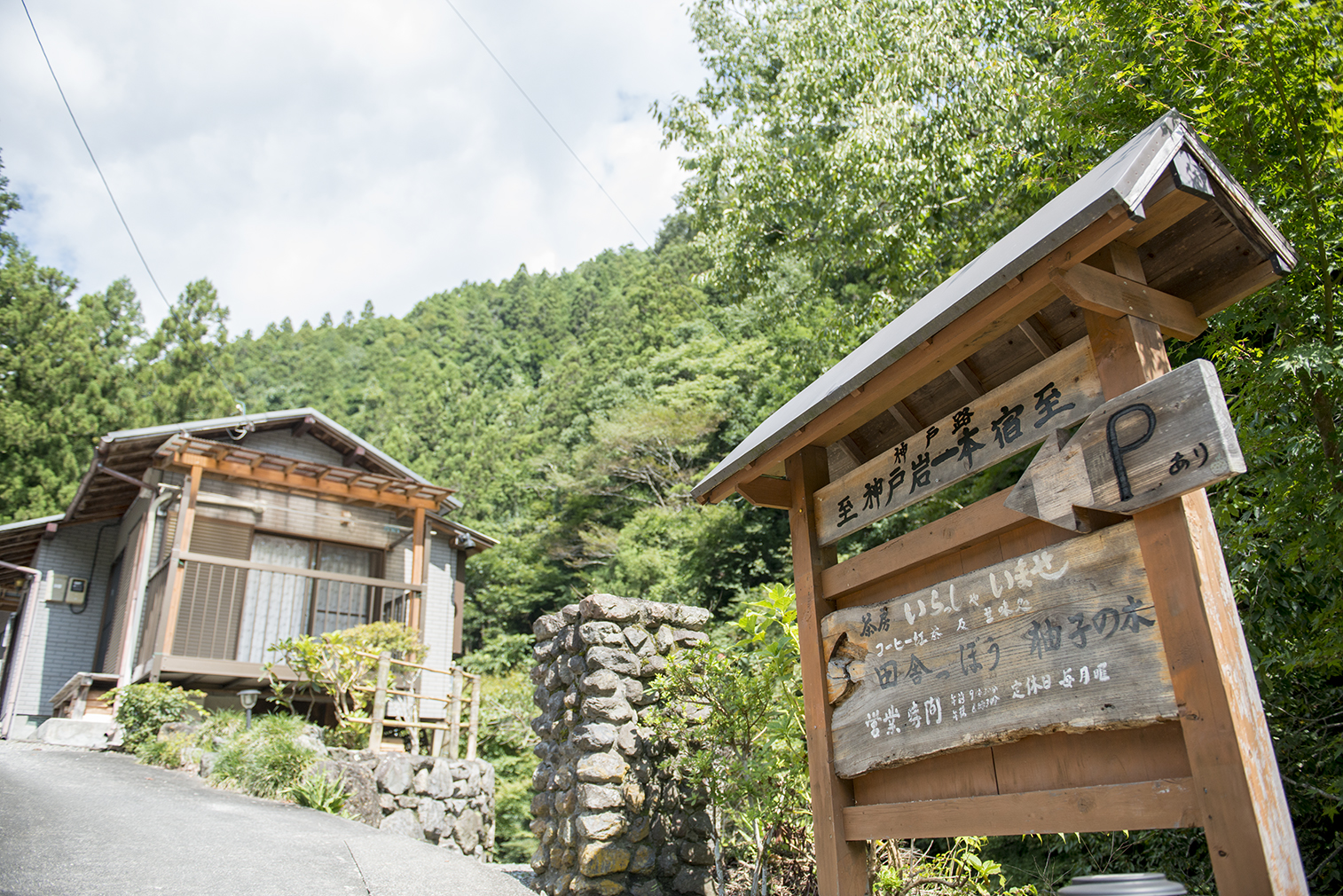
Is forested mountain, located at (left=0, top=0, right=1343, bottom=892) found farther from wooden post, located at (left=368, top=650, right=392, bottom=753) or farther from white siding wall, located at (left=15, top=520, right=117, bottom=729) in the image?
wooden post, located at (left=368, top=650, right=392, bottom=753)

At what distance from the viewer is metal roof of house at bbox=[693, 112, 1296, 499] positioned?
266cm

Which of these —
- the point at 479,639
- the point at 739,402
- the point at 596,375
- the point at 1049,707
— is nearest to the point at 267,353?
the point at 596,375

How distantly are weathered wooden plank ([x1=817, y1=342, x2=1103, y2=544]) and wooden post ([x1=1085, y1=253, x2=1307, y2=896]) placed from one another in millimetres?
590

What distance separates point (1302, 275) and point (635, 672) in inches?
200

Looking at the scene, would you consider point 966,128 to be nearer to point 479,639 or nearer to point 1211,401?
point 1211,401

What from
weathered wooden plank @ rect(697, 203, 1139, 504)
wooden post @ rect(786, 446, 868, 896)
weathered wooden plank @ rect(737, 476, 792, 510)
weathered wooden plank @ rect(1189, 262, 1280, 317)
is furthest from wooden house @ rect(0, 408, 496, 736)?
weathered wooden plank @ rect(1189, 262, 1280, 317)

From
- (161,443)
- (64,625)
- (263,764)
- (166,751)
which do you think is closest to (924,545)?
(263,764)

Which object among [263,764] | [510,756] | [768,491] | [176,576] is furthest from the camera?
[510,756]

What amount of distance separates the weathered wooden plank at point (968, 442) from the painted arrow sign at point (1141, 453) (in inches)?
6.2

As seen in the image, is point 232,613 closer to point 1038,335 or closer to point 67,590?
point 67,590

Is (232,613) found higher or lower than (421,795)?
higher

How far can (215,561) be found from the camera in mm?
12586

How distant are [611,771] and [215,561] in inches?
359

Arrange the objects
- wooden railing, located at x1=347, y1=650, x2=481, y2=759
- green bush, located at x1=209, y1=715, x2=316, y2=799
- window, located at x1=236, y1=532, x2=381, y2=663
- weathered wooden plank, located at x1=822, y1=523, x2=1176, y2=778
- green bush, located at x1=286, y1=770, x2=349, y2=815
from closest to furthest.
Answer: weathered wooden plank, located at x1=822, y1=523, x2=1176, y2=778, green bush, located at x1=286, y1=770, x2=349, y2=815, green bush, located at x1=209, y1=715, x2=316, y2=799, wooden railing, located at x1=347, y1=650, x2=481, y2=759, window, located at x1=236, y1=532, x2=381, y2=663
